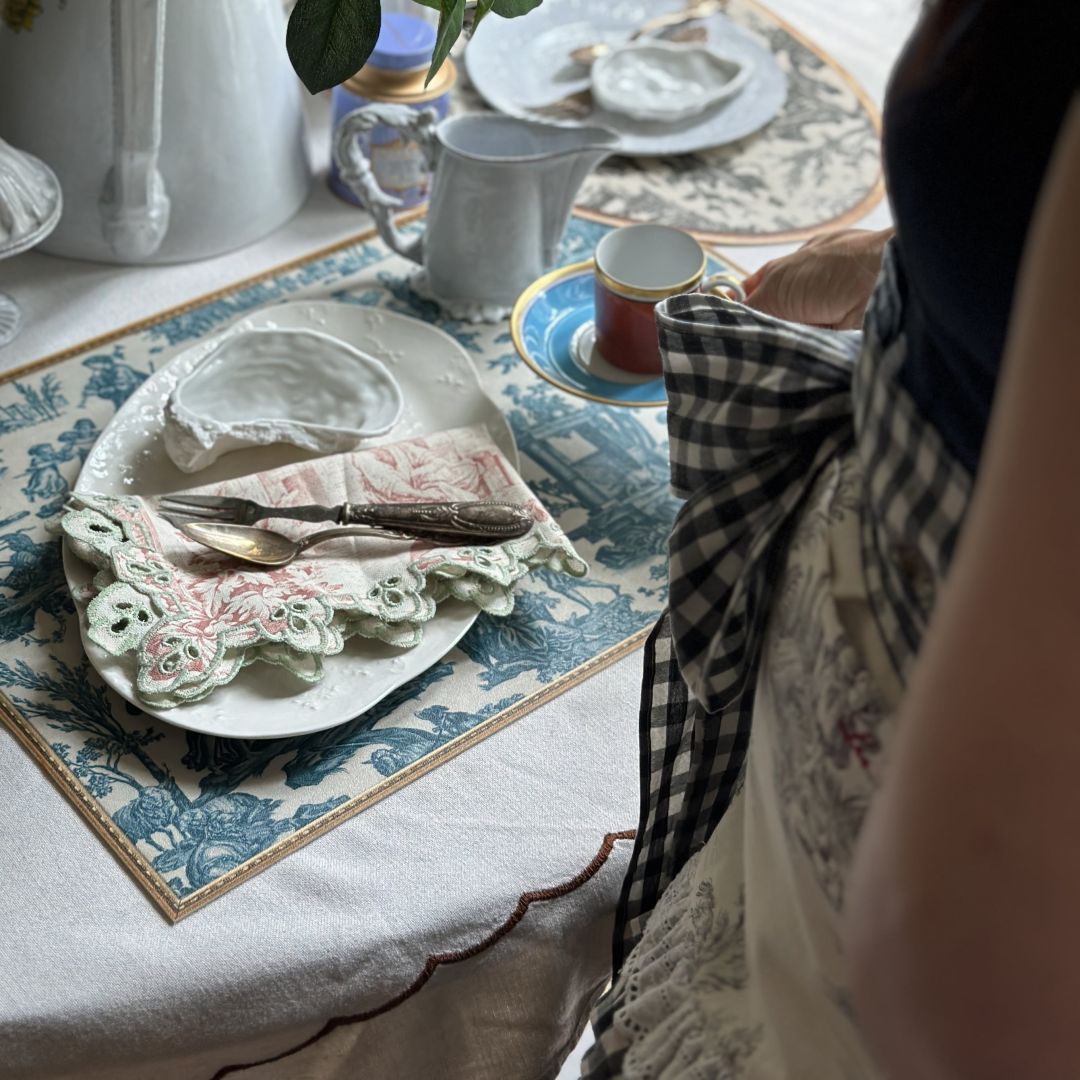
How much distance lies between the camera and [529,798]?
0.60 meters

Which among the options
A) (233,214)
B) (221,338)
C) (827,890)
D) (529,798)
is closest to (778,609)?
(827,890)

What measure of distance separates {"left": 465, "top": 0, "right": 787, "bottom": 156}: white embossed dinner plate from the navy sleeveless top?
2.23 feet

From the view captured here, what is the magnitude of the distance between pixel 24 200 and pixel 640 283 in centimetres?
40

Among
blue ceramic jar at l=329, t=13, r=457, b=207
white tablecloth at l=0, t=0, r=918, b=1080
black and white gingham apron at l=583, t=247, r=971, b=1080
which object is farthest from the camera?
blue ceramic jar at l=329, t=13, r=457, b=207

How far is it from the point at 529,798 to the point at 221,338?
1.23 ft

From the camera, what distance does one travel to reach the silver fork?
0.67 m

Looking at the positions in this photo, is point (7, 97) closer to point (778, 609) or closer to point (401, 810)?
point (401, 810)

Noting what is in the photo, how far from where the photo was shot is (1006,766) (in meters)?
0.27

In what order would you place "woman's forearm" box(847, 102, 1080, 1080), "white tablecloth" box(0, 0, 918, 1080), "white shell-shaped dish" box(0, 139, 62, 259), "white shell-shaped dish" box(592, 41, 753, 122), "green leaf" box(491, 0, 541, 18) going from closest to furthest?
"woman's forearm" box(847, 102, 1080, 1080) → "white tablecloth" box(0, 0, 918, 1080) → "green leaf" box(491, 0, 541, 18) → "white shell-shaped dish" box(0, 139, 62, 259) → "white shell-shaped dish" box(592, 41, 753, 122)

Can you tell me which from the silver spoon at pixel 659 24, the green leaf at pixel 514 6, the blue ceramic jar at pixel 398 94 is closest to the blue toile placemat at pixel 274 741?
the blue ceramic jar at pixel 398 94

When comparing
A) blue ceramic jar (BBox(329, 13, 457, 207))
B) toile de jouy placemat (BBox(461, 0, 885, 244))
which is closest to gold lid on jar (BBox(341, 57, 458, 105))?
blue ceramic jar (BBox(329, 13, 457, 207))

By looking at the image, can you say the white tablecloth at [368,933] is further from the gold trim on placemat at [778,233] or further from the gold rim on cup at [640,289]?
the gold trim on placemat at [778,233]

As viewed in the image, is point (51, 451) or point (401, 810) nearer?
point (401, 810)

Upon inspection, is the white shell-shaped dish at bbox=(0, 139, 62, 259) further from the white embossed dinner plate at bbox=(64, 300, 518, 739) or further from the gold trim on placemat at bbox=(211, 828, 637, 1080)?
the gold trim on placemat at bbox=(211, 828, 637, 1080)
